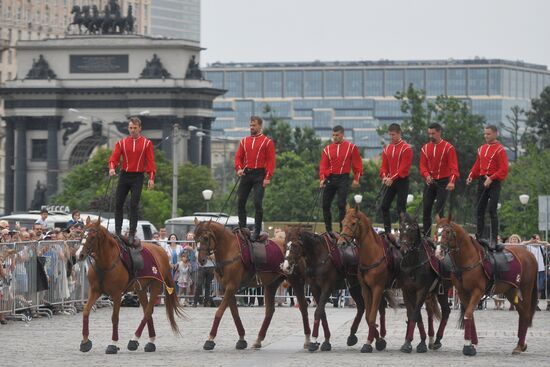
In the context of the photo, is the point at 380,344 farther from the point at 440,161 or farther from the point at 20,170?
the point at 20,170

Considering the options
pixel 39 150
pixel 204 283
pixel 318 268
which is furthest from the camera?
pixel 39 150

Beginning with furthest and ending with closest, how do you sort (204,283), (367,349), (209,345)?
(204,283) < (209,345) < (367,349)

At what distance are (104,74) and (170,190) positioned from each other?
30.3 meters

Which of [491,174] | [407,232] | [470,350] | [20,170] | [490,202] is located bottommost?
[470,350]

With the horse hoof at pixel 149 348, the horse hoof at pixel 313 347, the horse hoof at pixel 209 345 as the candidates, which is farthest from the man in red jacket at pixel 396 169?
the horse hoof at pixel 149 348

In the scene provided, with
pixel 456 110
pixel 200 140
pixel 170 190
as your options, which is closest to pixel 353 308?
pixel 170 190

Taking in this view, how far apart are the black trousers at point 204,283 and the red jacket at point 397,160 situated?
16.8 metres

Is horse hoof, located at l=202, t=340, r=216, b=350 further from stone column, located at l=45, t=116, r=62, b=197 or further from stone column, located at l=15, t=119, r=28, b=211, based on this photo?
stone column, located at l=15, t=119, r=28, b=211

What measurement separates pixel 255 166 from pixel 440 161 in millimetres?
3186

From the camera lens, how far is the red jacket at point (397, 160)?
3356 cm

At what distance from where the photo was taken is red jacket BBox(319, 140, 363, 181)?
33.9 m

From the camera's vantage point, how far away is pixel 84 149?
149875 mm

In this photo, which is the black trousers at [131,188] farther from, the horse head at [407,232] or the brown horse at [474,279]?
the brown horse at [474,279]

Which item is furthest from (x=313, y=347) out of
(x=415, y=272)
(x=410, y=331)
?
(x=415, y=272)
